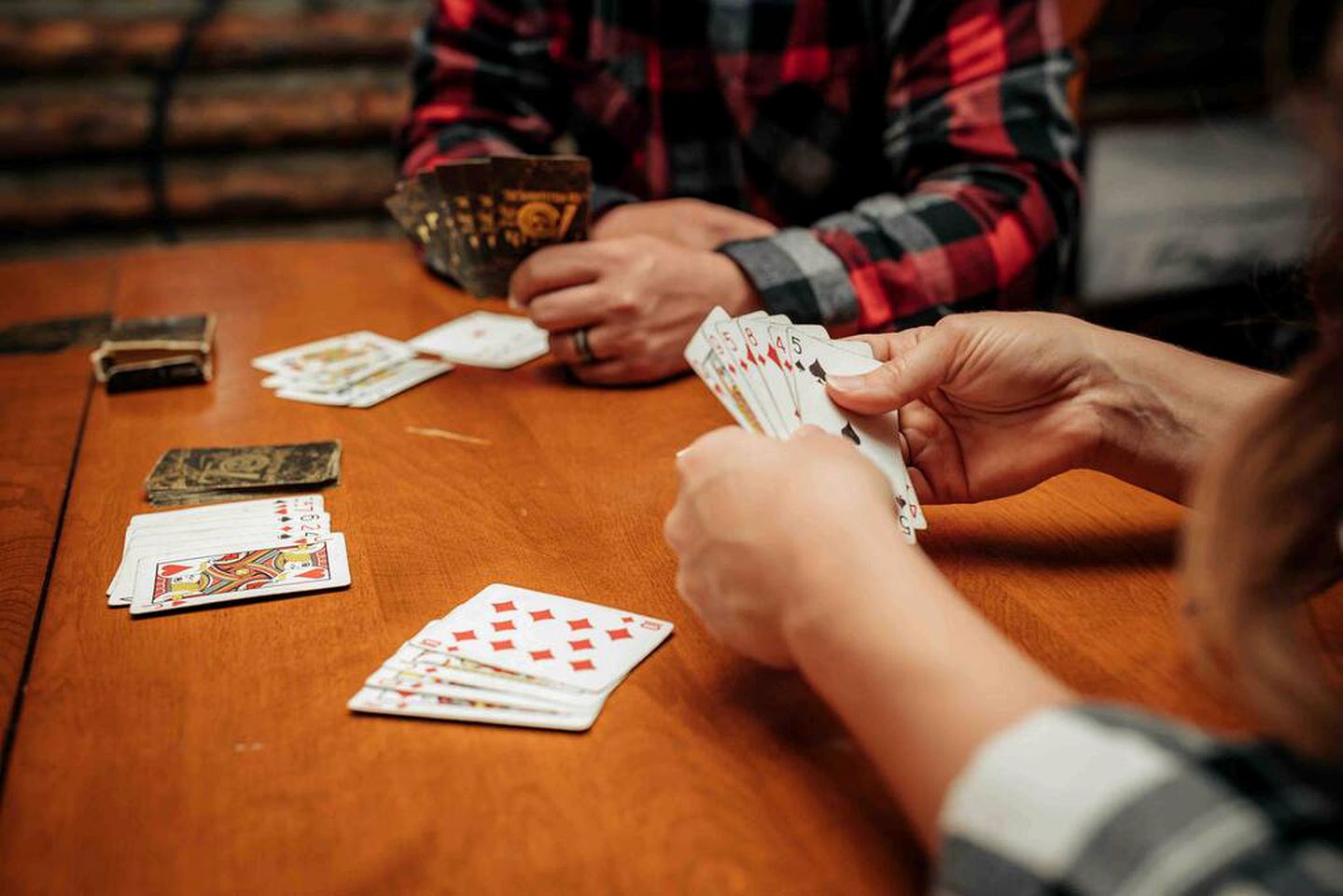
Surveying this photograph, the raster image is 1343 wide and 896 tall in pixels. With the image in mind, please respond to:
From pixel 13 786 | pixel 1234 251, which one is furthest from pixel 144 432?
pixel 1234 251

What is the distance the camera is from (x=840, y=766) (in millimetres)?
818

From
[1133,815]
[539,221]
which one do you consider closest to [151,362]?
[539,221]

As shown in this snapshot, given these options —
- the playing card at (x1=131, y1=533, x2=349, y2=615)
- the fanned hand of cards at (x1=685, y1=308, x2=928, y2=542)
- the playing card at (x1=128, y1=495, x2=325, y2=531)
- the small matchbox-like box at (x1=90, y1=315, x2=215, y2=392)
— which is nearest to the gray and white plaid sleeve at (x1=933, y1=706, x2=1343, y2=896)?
the fanned hand of cards at (x1=685, y1=308, x2=928, y2=542)

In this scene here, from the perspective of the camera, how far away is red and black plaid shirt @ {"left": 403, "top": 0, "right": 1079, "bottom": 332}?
176 centimetres

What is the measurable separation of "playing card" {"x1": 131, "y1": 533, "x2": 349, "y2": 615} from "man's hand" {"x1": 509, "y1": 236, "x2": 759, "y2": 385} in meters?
0.58

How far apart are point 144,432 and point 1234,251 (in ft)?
13.1

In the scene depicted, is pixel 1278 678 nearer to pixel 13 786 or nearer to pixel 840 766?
pixel 840 766

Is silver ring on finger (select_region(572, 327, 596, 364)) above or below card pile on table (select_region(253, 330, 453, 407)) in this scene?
above

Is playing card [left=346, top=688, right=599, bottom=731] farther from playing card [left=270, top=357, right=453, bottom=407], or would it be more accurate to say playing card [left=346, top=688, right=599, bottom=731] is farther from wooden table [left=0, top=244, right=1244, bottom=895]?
playing card [left=270, top=357, right=453, bottom=407]

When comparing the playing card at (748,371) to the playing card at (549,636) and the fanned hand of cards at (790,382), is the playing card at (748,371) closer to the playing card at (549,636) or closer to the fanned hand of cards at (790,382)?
the fanned hand of cards at (790,382)

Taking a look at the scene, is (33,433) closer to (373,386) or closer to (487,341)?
(373,386)

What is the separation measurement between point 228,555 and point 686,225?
1100 mm

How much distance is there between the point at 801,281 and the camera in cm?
170

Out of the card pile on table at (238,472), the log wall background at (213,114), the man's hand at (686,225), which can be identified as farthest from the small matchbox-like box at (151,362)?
the log wall background at (213,114)
